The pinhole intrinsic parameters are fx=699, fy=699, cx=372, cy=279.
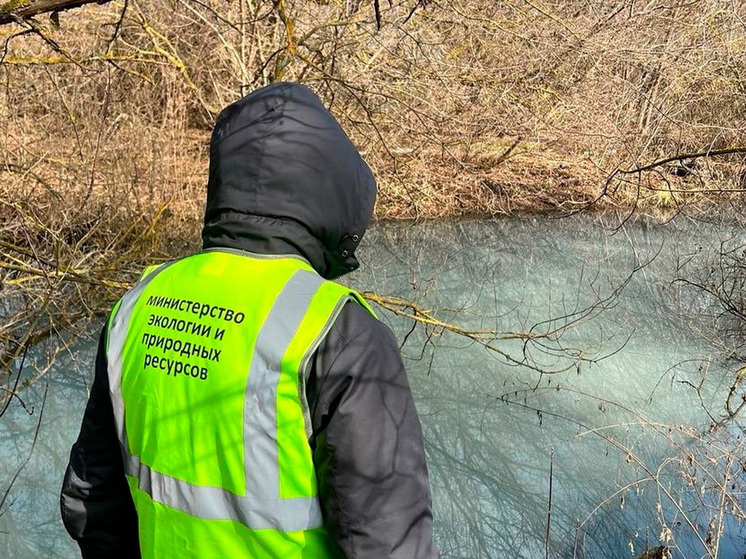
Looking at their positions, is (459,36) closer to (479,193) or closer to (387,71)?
(387,71)

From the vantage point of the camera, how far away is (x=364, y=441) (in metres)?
0.82

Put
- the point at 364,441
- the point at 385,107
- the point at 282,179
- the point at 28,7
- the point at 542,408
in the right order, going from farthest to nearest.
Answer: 1. the point at 385,107
2. the point at 542,408
3. the point at 28,7
4. the point at 282,179
5. the point at 364,441

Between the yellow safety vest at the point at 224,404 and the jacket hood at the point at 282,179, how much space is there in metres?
0.04

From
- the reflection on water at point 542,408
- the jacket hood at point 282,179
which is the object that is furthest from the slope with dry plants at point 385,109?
the jacket hood at point 282,179

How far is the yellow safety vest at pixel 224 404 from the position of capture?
32.6 inches

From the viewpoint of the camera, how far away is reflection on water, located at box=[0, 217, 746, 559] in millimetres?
3047

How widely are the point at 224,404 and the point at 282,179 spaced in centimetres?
31

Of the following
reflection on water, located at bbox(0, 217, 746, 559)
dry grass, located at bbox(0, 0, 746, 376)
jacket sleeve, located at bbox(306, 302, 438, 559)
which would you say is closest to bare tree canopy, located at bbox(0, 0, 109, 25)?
jacket sleeve, located at bbox(306, 302, 438, 559)

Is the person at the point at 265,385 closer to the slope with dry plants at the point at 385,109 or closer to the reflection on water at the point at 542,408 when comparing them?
the reflection on water at the point at 542,408

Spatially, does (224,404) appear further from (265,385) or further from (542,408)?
(542,408)

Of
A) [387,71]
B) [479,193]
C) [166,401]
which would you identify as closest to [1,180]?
[387,71]

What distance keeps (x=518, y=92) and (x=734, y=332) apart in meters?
3.31

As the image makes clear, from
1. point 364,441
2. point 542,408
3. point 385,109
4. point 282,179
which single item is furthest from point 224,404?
point 385,109

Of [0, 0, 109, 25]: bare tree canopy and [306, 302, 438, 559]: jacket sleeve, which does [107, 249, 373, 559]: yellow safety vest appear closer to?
[306, 302, 438, 559]: jacket sleeve
